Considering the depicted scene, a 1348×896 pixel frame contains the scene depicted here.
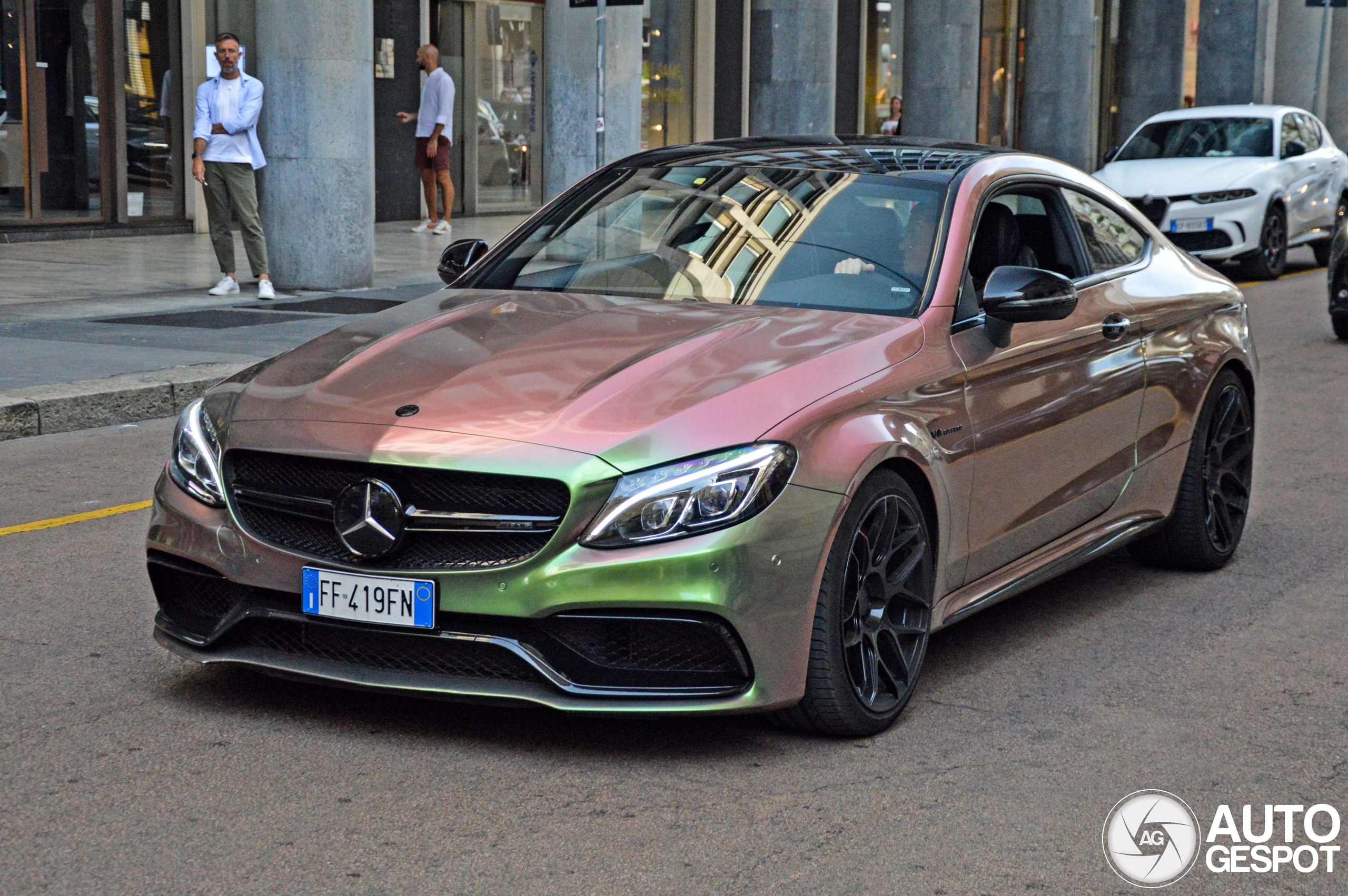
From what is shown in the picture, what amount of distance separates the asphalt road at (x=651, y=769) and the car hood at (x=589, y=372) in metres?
0.77

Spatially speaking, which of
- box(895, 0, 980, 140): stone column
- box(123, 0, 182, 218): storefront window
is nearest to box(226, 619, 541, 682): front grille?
box(123, 0, 182, 218): storefront window

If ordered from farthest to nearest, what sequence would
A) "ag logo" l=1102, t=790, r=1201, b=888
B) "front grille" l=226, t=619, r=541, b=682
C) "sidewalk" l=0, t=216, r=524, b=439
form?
1. "sidewalk" l=0, t=216, r=524, b=439
2. "front grille" l=226, t=619, r=541, b=682
3. "ag logo" l=1102, t=790, r=1201, b=888

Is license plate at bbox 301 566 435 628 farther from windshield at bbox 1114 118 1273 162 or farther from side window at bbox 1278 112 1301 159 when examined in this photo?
side window at bbox 1278 112 1301 159

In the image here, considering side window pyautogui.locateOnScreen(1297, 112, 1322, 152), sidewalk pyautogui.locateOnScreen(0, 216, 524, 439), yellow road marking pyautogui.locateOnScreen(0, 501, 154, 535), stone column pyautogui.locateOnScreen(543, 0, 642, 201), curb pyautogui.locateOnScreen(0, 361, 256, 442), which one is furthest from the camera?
side window pyautogui.locateOnScreen(1297, 112, 1322, 152)

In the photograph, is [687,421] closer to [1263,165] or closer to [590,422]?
[590,422]

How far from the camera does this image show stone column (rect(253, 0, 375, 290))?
583 inches

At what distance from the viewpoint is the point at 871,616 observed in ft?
15.0

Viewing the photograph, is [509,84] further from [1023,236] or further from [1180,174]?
[1023,236]

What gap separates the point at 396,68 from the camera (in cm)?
2384

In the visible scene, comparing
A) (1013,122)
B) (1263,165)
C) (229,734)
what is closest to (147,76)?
(1263,165)

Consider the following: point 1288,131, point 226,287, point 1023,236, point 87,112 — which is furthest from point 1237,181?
point 1023,236

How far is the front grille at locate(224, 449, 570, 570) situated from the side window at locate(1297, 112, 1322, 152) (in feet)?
59.9

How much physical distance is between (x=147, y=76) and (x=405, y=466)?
17.3 meters

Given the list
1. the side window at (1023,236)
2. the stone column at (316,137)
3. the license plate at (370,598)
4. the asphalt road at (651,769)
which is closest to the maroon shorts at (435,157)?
the stone column at (316,137)
